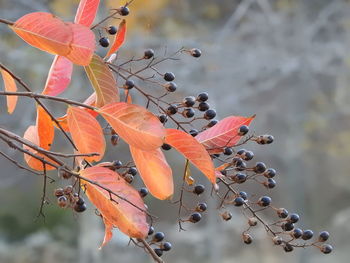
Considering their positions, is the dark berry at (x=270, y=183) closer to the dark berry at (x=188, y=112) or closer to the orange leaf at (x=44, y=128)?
the dark berry at (x=188, y=112)

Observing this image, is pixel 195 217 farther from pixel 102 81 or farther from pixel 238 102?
pixel 238 102

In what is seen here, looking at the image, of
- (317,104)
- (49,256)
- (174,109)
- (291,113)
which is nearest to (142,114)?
(174,109)

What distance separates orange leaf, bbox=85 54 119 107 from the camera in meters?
0.72

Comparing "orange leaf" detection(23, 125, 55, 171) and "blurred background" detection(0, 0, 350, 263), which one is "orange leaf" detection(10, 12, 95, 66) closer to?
"orange leaf" detection(23, 125, 55, 171)

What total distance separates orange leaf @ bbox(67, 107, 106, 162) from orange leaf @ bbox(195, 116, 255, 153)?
0.11m

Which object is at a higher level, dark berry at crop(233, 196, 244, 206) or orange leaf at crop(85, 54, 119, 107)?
orange leaf at crop(85, 54, 119, 107)

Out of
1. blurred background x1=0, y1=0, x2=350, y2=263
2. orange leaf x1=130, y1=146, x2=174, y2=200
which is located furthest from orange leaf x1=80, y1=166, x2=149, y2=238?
blurred background x1=0, y1=0, x2=350, y2=263

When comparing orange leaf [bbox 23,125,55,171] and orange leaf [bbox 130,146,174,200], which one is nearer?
orange leaf [bbox 130,146,174,200]

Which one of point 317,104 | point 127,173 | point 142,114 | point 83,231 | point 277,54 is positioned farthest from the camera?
point 317,104

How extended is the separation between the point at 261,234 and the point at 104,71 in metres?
6.54

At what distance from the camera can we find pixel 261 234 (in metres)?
7.09

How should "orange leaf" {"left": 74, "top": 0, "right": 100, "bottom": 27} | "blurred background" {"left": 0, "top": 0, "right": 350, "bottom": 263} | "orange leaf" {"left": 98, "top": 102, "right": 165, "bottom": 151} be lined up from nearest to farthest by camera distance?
1. "orange leaf" {"left": 98, "top": 102, "right": 165, "bottom": 151}
2. "orange leaf" {"left": 74, "top": 0, "right": 100, "bottom": 27}
3. "blurred background" {"left": 0, "top": 0, "right": 350, "bottom": 263}

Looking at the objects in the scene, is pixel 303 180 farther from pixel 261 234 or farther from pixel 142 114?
pixel 142 114

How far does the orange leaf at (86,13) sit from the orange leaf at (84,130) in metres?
0.11
